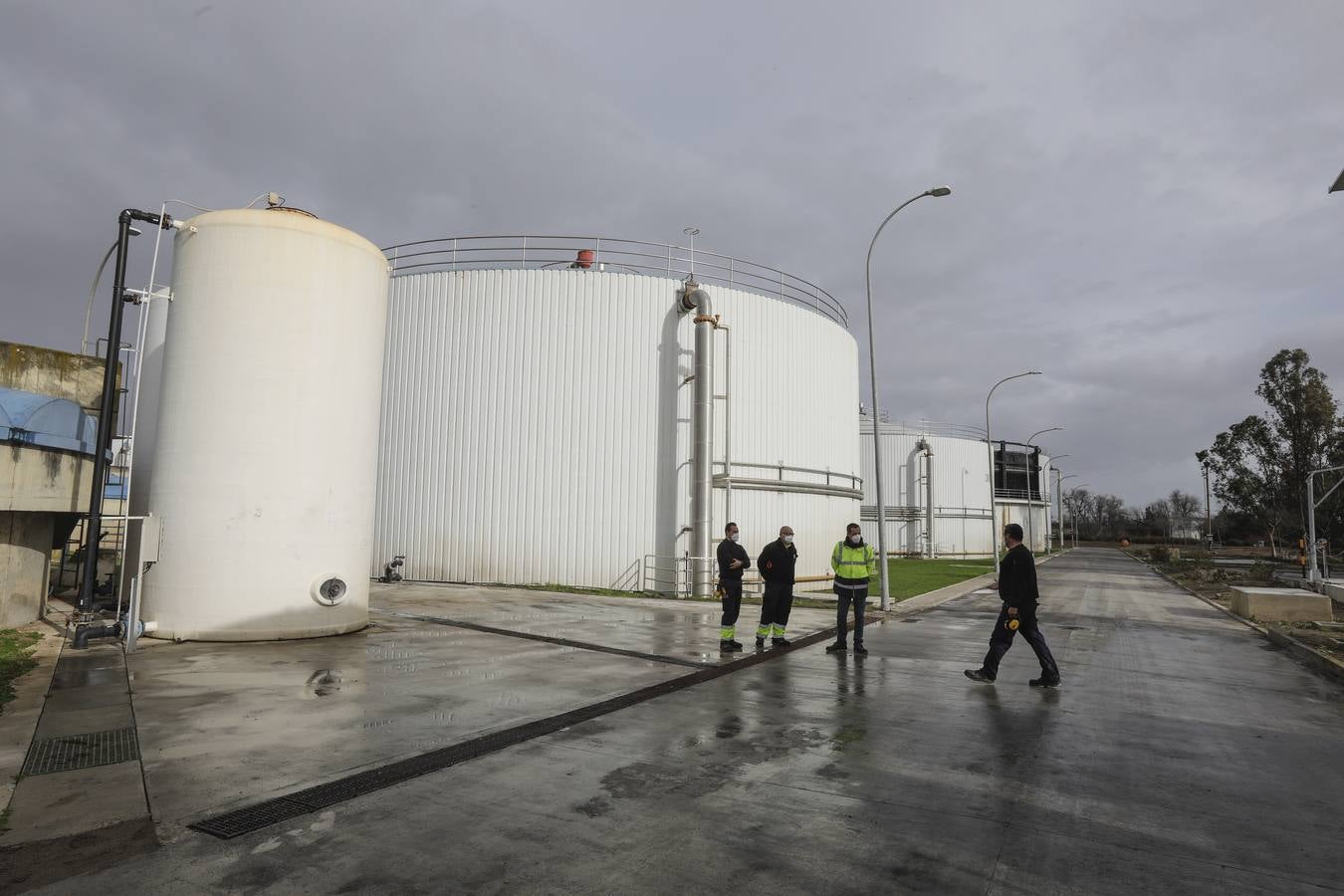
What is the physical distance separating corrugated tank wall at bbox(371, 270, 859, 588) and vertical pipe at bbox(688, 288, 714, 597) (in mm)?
520

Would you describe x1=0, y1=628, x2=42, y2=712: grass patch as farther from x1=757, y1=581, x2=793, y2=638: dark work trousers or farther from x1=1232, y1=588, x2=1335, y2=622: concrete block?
x1=1232, y1=588, x2=1335, y2=622: concrete block

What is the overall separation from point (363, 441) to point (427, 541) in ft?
30.6

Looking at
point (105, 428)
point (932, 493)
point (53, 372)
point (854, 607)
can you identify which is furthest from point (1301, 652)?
point (932, 493)

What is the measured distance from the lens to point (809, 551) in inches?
880

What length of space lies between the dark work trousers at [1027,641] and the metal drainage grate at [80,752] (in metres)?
8.28

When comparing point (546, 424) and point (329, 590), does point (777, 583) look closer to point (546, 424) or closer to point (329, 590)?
point (329, 590)

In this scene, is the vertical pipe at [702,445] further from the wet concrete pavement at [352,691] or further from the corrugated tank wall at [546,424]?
the wet concrete pavement at [352,691]

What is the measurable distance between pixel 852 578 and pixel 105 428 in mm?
11270

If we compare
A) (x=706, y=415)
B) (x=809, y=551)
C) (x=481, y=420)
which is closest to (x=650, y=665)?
(x=706, y=415)

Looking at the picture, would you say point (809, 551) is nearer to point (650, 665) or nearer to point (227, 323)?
point (650, 665)

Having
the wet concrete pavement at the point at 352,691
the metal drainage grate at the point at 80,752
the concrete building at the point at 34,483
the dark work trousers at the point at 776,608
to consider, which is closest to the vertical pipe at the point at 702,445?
the wet concrete pavement at the point at 352,691

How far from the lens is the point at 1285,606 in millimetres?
15578

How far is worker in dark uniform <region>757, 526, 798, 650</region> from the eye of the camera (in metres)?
10.4

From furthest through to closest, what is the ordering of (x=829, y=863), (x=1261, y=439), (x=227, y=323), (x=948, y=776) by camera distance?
(x=1261, y=439), (x=227, y=323), (x=948, y=776), (x=829, y=863)
